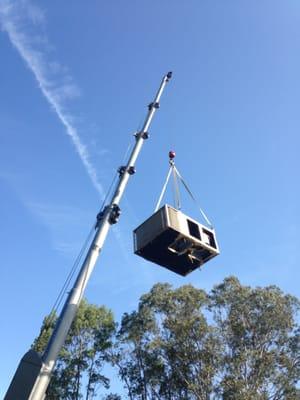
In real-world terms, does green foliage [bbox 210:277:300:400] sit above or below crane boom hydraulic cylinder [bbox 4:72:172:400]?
above

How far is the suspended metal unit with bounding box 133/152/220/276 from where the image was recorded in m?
7.90

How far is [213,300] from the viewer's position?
20.7 meters

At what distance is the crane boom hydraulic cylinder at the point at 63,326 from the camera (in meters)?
6.16

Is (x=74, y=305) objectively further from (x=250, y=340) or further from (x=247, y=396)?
(x=250, y=340)

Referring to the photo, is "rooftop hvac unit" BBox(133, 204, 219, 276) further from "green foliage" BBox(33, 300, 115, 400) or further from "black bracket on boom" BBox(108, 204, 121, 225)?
"green foliage" BBox(33, 300, 115, 400)

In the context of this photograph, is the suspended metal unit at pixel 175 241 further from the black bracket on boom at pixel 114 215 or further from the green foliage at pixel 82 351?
the green foliage at pixel 82 351

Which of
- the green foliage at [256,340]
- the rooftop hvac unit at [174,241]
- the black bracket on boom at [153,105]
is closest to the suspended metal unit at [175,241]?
the rooftop hvac unit at [174,241]

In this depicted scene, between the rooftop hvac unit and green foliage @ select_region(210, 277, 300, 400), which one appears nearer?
the rooftop hvac unit

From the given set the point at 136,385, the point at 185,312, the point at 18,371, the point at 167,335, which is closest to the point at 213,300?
the point at 185,312

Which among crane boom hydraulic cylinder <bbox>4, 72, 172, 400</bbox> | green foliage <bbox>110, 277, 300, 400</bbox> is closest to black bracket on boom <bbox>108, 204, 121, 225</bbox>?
crane boom hydraulic cylinder <bbox>4, 72, 172, 400</bbox>

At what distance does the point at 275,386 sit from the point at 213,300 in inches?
194

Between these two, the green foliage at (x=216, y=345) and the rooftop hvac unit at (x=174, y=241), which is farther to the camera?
the green foliage at (x=216, y=345)

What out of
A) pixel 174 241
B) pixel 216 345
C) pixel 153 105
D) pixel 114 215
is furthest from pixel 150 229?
pixel 216 345

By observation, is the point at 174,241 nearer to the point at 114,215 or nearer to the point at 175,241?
the point at 175,241
